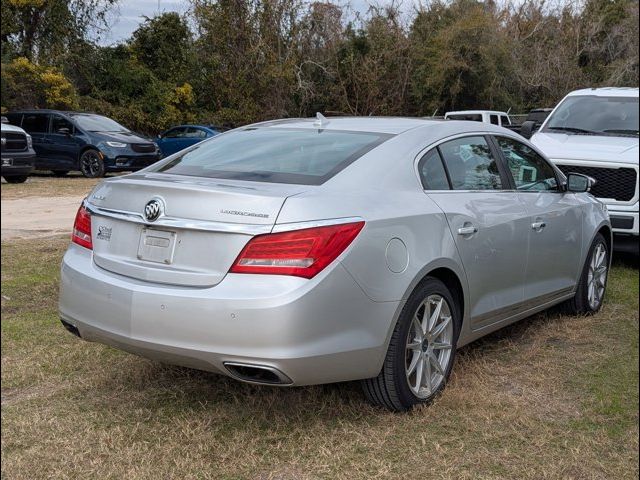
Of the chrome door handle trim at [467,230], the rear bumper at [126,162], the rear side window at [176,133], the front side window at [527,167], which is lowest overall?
the rear bumper at [126,162]

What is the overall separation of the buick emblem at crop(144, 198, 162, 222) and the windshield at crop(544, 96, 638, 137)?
6642 millimetres

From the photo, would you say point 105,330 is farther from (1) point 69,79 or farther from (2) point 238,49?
(2) point 238,49

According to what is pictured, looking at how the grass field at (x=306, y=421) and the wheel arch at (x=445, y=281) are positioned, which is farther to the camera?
the wheel arch at (x=445, y=281)

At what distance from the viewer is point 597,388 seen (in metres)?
4.25

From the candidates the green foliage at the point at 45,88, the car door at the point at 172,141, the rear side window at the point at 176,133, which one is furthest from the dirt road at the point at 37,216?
the rear side window at the point at 176,133

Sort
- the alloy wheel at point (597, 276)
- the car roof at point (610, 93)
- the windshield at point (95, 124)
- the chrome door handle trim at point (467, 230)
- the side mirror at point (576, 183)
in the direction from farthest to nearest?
the windshield at point (95, 124) < the car roof at point (610, 93) < the alloy wheel at point (597, 276) < the side mirror at point (576, 183) < the chrome door handle trim at point (467, 230)

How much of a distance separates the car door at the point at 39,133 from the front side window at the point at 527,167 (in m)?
14.5

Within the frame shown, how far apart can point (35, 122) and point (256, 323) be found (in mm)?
16499

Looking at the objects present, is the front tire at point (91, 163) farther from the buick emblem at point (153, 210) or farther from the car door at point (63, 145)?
the buick emblem at point (153, 210)

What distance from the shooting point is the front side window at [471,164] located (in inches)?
173

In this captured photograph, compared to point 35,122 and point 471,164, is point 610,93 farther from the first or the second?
point 35,122

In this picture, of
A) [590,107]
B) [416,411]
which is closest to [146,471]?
[416,411]

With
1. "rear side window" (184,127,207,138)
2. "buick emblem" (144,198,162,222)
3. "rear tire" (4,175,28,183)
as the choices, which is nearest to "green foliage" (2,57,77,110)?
"rear side window" (184,127,207,138)

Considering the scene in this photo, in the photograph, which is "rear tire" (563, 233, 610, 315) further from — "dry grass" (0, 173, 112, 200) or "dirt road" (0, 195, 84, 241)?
"dry grass" (0, 173, 112, 200)
